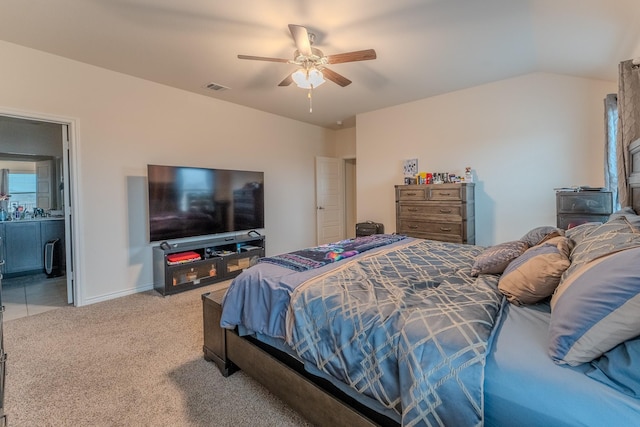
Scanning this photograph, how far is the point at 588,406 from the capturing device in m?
0.80

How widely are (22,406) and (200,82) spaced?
11.3 ft

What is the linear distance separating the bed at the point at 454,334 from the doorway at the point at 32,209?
3730 mm

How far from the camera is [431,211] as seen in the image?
13.0ft

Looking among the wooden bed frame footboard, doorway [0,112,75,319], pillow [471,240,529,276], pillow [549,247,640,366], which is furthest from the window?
pillow [549,247,640,366]

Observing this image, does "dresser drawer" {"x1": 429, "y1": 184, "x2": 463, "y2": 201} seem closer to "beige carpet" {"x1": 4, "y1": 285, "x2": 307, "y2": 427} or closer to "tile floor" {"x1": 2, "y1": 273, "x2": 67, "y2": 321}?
"beige carpet" {"x1": 4, "y1": 285, "x2": 307, "y2": 427}

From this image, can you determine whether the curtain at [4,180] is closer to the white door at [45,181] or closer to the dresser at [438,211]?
the white door at [45,181]

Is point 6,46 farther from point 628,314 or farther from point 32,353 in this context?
point 628,314

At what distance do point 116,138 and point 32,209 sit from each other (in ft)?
9.11

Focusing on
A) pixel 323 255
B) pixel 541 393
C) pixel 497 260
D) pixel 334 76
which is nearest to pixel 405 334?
pixel 541 393

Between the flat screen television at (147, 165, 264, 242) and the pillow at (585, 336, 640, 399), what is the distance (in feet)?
12.8

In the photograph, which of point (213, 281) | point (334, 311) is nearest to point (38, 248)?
point (213, 281)

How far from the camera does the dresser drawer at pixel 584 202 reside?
2785 mm

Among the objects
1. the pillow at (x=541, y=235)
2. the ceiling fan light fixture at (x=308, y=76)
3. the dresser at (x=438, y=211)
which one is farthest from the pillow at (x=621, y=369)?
the dresser at (x=438, y=211)

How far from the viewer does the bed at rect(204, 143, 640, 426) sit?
853 millimetres
